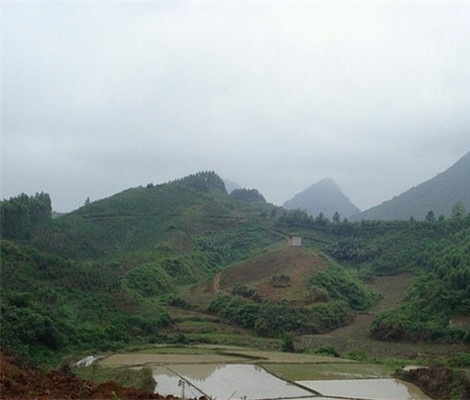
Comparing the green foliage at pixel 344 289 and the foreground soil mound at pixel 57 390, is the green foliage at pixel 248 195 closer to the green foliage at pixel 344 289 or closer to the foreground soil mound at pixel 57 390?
the green foliage at pixel 344 289

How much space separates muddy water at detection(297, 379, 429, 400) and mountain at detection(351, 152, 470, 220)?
84.8m

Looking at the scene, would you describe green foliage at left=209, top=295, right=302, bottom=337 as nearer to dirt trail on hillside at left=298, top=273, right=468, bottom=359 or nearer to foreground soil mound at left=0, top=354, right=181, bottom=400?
dirt trail on hillside at left=298, top=273, right=468, bottom=359

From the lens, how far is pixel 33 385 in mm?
13188

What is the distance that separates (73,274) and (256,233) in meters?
35.8

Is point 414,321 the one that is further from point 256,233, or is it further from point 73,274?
point 256,233

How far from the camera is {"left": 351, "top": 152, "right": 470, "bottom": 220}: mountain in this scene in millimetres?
104062

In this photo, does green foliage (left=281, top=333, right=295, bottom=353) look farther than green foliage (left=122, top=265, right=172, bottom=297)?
No

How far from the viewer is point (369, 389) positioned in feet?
57.2

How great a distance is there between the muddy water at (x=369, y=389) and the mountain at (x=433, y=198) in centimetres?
8483

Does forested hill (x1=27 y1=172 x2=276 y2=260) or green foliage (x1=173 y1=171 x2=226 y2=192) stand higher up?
green foliage (x1=173 y1=171 x2=226 y2=192)

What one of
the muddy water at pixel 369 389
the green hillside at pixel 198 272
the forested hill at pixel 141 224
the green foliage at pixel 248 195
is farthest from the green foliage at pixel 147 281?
the green foliage at pixel 248 195

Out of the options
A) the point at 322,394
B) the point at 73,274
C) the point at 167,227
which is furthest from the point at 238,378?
the point at 167,227

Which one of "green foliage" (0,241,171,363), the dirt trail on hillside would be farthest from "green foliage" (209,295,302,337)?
"green foliage" (0,241,171,363)

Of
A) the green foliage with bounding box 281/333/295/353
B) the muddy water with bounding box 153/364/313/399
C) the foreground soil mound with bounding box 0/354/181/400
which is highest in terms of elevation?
the foreground soil mound with bounding box 0/354/181/400
